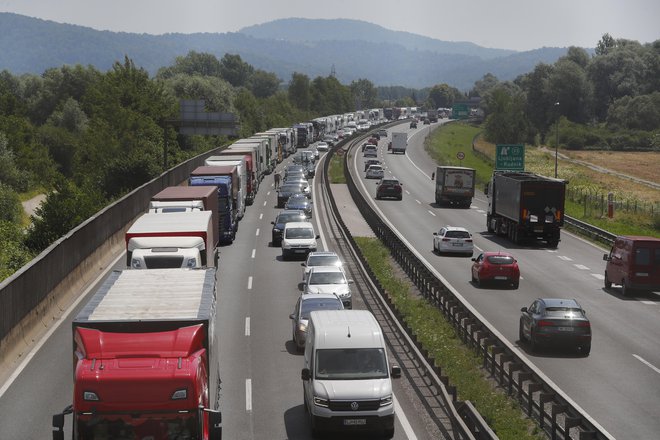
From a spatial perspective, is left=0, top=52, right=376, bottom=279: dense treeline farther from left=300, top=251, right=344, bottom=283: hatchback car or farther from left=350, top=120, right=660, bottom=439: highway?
left=350, top=120, right=660, bottom=439: highway

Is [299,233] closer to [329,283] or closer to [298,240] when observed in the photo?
[298,240]

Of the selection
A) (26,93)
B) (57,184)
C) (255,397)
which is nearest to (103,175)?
(57,184)

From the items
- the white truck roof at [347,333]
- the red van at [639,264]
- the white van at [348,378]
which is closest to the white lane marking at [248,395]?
the white van at [348,378]

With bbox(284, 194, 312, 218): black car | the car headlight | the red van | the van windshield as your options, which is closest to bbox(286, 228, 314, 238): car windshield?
bbox(284, 194, 312, 218): black car

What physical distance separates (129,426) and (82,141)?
98.7 metres

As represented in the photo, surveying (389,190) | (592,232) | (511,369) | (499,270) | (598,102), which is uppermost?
(598,102)

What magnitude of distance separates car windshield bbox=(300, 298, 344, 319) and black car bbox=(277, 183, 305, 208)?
42.0 meters

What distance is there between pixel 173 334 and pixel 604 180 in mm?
97905

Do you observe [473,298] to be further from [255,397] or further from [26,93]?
[26,93]

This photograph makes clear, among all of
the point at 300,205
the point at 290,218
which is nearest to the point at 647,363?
the point at 290,218

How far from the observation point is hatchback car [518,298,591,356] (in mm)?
26516

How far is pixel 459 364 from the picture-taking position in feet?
80.0

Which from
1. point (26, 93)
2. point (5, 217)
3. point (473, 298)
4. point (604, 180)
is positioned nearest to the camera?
point (473, 298)

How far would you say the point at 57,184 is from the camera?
57.7m
